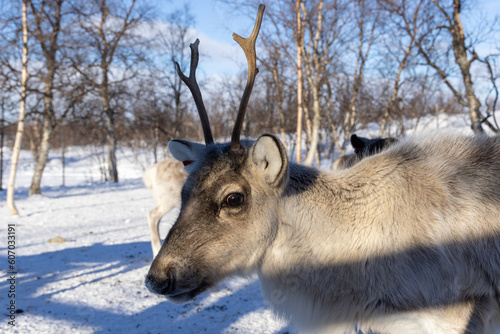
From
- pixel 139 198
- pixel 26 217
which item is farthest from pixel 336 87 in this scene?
pixel 26 217

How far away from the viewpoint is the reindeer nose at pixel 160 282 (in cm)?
231

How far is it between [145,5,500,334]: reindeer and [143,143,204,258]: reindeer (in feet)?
16.2

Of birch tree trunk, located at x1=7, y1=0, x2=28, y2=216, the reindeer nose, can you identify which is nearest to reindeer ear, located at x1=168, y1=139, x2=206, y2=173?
the reindeer nose

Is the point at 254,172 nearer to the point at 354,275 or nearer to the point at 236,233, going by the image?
the point at 236,233

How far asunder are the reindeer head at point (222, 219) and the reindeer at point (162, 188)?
491 cm

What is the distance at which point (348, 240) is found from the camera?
8.39 ft

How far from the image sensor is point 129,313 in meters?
4.76

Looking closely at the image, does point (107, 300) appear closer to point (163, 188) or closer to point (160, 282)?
point (163, 188)

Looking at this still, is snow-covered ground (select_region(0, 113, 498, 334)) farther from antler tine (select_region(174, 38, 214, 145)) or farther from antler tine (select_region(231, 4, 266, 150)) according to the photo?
antler tine (select_region(231, 4, 266, 150))

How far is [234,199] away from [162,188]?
18.8ft

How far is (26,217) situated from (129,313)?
8761 millimetres

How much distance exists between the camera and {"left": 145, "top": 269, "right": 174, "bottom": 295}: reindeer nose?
90.9 inches

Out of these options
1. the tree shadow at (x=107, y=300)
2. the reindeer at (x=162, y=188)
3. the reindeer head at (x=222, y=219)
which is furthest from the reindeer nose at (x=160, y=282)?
the reindeer at (x=162, y=188)

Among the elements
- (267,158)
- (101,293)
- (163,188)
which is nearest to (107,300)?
(101,293)
